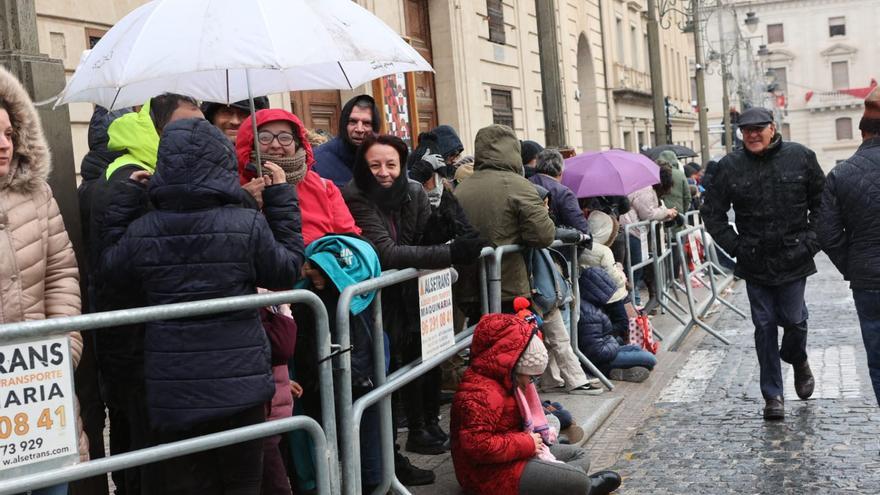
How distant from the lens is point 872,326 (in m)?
6.02

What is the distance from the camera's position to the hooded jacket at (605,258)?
8942mm

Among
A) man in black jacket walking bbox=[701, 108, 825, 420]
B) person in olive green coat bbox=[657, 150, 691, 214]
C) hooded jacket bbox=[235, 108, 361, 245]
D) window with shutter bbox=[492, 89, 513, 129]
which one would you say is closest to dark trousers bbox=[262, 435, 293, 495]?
hooded jacket bbox=[235, 108, 361, 245]

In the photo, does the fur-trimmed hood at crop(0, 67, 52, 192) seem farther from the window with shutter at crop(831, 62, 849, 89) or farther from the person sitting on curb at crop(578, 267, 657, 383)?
the window with shutter at crop(831, 62, 849, 89)

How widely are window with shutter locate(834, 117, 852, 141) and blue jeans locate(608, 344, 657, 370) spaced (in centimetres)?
8592

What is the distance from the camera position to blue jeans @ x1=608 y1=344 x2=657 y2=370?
341 inches

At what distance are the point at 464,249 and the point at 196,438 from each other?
2236 mm

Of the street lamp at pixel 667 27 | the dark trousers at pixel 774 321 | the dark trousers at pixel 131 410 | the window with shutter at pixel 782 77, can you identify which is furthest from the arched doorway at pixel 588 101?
the window with shutter at pixel 782 77

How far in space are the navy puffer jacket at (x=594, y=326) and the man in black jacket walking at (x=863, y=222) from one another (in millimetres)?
2672

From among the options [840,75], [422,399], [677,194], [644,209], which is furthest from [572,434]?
[840,75]

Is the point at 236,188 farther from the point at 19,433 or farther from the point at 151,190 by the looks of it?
the point at 19,433

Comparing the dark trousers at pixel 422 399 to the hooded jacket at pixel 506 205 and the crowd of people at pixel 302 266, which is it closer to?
the crowd of people at pixel 302 266

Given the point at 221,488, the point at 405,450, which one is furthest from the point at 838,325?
the point at 221,488

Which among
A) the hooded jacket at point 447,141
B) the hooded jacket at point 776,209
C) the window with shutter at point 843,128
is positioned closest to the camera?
the hooded jacket at point 776,209

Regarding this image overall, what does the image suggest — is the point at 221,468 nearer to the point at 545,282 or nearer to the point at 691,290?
the point at 545,282
